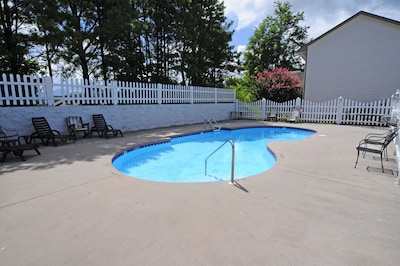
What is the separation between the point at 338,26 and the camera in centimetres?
1292

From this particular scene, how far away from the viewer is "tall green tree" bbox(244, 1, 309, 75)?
25516 mm

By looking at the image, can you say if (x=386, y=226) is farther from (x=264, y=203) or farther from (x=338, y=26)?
(x=338, y=26)

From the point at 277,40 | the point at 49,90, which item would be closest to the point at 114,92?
the point at 49,90

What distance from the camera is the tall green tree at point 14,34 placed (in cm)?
1037

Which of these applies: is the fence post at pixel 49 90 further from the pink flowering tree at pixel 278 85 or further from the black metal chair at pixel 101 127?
the pink flowering tree at pixel 278 85

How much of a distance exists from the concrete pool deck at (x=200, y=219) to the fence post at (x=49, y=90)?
3.58 meters

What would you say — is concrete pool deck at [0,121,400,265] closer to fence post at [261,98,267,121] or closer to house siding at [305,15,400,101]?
Result: fence post at [261,98,267,121]

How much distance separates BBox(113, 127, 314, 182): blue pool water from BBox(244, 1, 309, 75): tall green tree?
18.9 m

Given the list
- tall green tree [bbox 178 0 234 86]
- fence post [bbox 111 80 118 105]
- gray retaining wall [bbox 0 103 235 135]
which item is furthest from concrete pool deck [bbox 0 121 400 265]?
tall green tree [bbox 178 0 234 86]

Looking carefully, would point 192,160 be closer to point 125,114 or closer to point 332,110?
point 125,114

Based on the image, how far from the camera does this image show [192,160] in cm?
638

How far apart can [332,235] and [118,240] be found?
214cm

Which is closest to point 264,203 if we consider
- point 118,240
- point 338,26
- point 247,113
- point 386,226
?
point 386,226

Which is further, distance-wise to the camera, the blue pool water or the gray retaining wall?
the gray retaining wall
